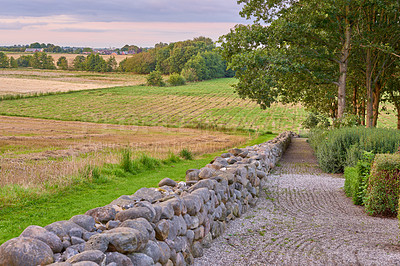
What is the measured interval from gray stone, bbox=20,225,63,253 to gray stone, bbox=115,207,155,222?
0.91 m

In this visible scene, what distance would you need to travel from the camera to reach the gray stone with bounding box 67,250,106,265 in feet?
9.66

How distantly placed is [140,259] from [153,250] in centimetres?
30

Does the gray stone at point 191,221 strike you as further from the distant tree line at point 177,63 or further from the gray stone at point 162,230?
the distant tree line at point 177,63

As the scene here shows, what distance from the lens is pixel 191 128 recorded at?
37.9m

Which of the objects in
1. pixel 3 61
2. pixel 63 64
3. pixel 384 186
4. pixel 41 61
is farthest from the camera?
pixel 63 64

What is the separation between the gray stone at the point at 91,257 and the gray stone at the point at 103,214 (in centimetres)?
127

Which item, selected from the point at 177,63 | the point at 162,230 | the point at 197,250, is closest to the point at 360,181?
the point at 197,250

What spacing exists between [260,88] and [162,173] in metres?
6.63

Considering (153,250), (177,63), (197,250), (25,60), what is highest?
(177,63)

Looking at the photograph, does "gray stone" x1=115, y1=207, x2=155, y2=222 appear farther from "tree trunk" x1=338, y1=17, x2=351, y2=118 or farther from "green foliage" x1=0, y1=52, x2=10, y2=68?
"green foliage" x1=0, y1=52, x2=10, y2=68

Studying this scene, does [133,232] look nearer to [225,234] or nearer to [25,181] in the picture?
[225,234]

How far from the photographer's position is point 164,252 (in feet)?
13.3

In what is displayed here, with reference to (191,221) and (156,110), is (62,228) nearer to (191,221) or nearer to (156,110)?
(191,221)

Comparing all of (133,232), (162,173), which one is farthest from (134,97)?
(133,232)
